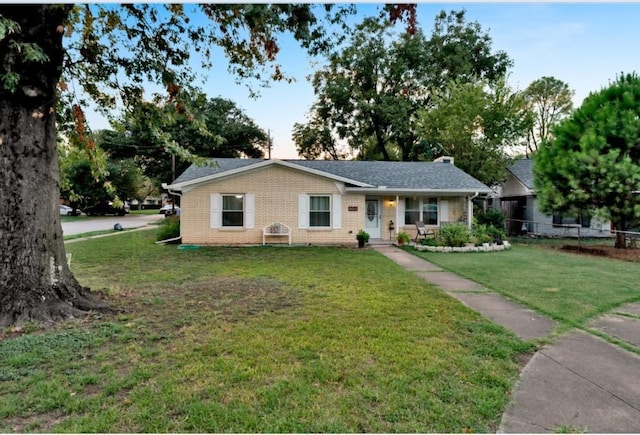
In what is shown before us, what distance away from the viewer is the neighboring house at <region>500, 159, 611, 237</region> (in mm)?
18766

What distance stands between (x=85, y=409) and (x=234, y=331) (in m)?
1.90

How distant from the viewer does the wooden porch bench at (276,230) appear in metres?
14.2

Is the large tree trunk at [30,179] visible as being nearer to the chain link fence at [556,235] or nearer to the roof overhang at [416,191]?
the roof overhang at [416,191]

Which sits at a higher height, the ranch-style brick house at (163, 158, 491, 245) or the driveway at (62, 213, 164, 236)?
the ranch-style brick house at (163, 158, 491, 245)

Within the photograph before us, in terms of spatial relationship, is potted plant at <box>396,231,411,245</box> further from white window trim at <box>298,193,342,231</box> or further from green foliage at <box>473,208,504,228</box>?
green foliage at <box>473,208,504,228</box>

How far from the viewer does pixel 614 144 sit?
42.4 feet

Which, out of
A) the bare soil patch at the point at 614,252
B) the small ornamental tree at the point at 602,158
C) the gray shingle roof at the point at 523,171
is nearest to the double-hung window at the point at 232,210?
the small ornamental tree at the point at 602,158

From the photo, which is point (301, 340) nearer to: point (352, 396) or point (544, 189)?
point (352, 396)

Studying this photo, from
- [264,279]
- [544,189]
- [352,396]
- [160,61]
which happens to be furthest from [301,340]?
[544,189]

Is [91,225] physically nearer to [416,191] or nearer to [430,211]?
[416,191]

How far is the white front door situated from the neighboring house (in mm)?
7238

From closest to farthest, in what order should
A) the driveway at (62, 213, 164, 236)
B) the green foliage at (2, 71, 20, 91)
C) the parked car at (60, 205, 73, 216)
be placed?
1. the green foliage at (2, 71, 20, 91)
2. the driveway at (62, 213, 164, 236)
3. the parked car at (60, 205, 73, 216)

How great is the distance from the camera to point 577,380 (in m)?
3.26

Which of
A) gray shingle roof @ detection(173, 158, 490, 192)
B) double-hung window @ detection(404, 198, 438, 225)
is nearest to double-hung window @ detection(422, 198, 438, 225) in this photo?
double-hung window @ detection(404, 198, 438, 225)
